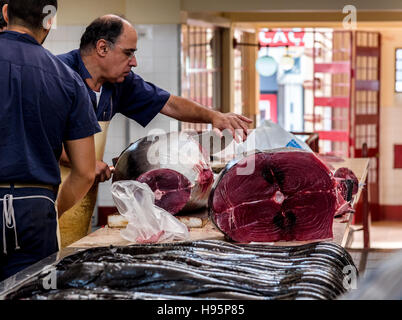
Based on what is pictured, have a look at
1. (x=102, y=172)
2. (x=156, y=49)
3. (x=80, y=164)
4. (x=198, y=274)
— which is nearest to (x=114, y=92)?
(x=102, y=172)

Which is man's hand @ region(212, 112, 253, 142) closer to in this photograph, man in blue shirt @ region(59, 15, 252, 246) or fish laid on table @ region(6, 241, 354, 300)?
man in blue shirt @ region(59, 15, 252, 246)

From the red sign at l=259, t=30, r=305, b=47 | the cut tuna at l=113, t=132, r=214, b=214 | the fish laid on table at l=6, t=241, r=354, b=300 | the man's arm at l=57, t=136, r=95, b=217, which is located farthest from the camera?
the red sign at l=259, t=30, r=305, b=47

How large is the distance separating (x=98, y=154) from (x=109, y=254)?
1.83 m

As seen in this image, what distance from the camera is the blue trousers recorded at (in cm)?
227

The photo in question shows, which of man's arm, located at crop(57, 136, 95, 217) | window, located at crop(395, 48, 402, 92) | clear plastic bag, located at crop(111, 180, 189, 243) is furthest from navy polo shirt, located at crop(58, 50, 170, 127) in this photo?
window, located at crop(395, 48, 402, 92)

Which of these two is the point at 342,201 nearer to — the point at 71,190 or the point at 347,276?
the point at 347,276

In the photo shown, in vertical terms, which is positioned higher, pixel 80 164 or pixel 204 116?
pixel 204 116

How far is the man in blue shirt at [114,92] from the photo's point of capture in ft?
9.89

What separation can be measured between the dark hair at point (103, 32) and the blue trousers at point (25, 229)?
0.92 m

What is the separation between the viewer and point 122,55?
9.96 feet

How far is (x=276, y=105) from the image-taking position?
19.9 m

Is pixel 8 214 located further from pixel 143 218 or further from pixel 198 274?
pixel 198 274

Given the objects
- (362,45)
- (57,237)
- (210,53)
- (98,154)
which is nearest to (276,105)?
(362,45)

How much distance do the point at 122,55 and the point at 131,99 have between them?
48cm
